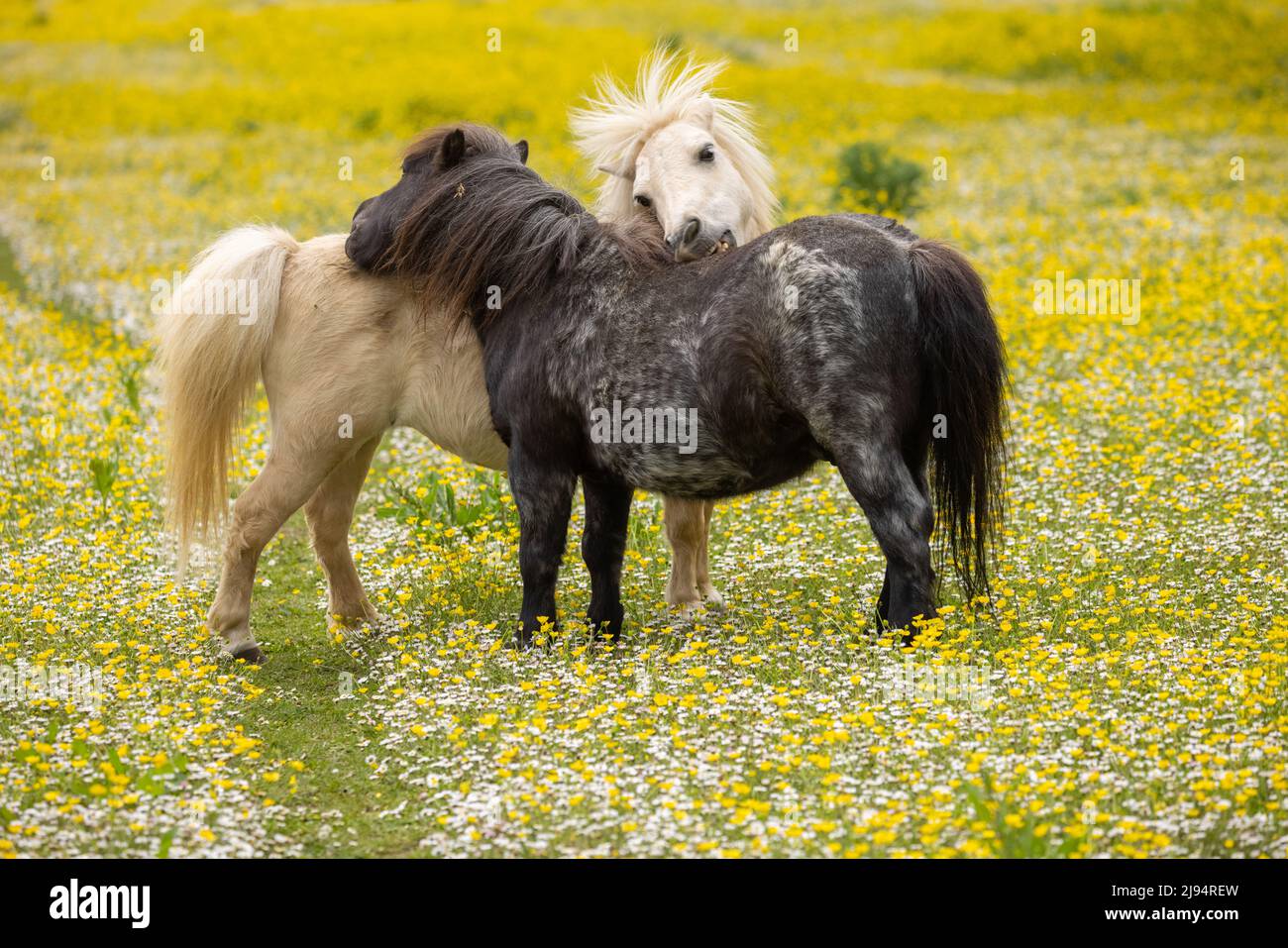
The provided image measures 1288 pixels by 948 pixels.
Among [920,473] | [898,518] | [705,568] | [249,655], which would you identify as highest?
[920,473]

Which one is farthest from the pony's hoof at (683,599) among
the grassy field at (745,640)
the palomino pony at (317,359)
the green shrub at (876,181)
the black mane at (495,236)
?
the green shrub at (876,181)

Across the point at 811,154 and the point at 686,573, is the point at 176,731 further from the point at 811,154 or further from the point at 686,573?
the point at 811,154

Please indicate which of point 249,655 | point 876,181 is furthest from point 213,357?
point 876,181

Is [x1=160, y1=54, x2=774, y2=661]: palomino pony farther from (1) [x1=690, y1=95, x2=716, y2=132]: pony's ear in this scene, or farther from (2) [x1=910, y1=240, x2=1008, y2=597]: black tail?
(2) [x1=910, y1=240, x2=1008, y2=597]: black tail

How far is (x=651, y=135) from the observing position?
719cm

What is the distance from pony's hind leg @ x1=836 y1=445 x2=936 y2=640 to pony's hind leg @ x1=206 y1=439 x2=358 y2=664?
2580 millimetres

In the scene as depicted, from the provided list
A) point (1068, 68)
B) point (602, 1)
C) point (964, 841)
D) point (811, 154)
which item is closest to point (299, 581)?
point (964, 841)

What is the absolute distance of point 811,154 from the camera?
65.9ft

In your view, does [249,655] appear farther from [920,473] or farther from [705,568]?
[920,473]

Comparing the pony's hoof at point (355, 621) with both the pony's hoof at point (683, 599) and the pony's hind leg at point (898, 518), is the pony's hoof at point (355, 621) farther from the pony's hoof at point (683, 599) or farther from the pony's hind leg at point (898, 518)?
the pony's hind leg at point (898, 518)

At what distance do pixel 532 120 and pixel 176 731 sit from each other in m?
18.8

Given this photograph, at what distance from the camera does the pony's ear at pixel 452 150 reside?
6.77 metres

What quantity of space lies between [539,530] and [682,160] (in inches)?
74.7

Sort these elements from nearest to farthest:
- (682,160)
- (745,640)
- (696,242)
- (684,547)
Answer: (745,640)
(696,242)
(682,160)
(684,547)
